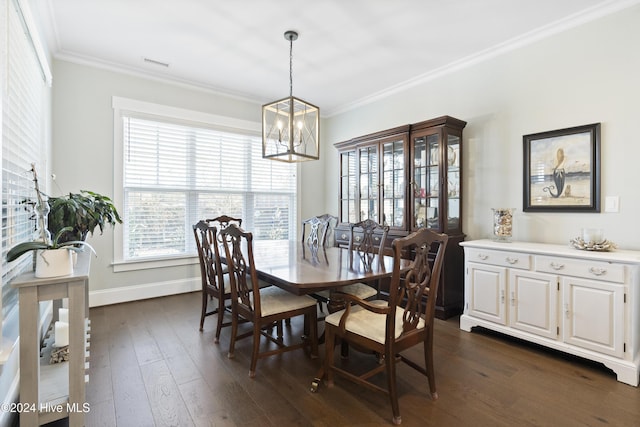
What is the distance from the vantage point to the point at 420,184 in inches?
141

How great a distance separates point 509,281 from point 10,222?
3551 millimetres

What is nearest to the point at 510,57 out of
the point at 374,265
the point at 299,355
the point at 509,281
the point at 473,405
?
the point at 509,281

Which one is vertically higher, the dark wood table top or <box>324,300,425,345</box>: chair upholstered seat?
the dark wood table top

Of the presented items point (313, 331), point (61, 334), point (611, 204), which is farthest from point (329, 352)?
point (611, 204)

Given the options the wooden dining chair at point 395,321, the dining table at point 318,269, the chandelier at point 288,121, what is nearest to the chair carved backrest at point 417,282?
the wooden dining chair at point 395,321

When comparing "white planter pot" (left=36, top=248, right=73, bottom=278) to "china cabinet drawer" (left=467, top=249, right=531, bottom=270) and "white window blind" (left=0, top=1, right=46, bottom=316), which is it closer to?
"white window blind" (left=0, top=1, right=46, bottom=316)

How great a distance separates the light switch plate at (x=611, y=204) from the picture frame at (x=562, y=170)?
0.05m

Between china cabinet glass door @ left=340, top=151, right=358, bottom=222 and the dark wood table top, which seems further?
china cabinet glass door @ left=340, top=151, right=358, bottom=222

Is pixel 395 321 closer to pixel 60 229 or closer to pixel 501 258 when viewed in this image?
pixel 501 258

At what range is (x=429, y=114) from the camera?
3943 mm

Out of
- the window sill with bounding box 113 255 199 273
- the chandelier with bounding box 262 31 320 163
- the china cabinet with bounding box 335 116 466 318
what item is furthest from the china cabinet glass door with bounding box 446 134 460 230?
the window sill with bounding box 113 255 199 273

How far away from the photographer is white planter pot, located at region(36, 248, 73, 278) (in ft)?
4.87

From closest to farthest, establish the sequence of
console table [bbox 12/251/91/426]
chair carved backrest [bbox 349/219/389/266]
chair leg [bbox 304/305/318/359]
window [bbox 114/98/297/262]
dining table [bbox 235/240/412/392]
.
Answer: console table [bbox 12/251/91/426]
dining table [bbox 235/240/412/392]
chair leg [bbox 304/305/318/359]
chair carved backrest [bbox 349/219/389/266]
window [bbox 114/98/297/262]

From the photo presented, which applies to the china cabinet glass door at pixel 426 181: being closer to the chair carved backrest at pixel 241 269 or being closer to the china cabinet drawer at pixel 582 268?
the china cabinet drawer at pixel 582 268
